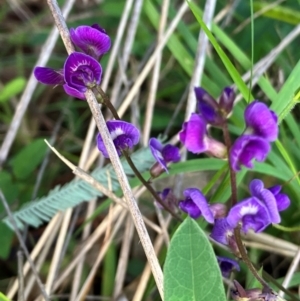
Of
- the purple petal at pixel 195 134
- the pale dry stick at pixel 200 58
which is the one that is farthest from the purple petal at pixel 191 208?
the pale dry stick at pixel 200 58

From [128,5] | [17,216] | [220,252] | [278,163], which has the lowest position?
[17,216]

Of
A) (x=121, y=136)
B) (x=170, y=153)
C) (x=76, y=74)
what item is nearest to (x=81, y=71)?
(x=76, y=74)

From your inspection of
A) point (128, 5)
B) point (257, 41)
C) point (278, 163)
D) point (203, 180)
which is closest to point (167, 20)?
point (128, 5)

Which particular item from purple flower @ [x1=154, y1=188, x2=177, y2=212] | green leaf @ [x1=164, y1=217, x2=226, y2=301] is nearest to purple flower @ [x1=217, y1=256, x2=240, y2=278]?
purple flower @ [x1=154, y1=188, x2=177, y2=212]

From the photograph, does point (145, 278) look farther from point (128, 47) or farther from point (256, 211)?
point (128, 47)

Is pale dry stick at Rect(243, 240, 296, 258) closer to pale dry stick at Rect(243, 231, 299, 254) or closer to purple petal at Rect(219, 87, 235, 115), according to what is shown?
pale dry stick at Rect(243, 231, 299, 254)

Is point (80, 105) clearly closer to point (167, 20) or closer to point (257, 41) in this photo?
point (167, 20)

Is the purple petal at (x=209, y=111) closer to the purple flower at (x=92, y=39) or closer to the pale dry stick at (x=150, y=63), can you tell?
the purple flower at (x=92, y=39)

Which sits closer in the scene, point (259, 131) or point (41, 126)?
point (259, 131)
